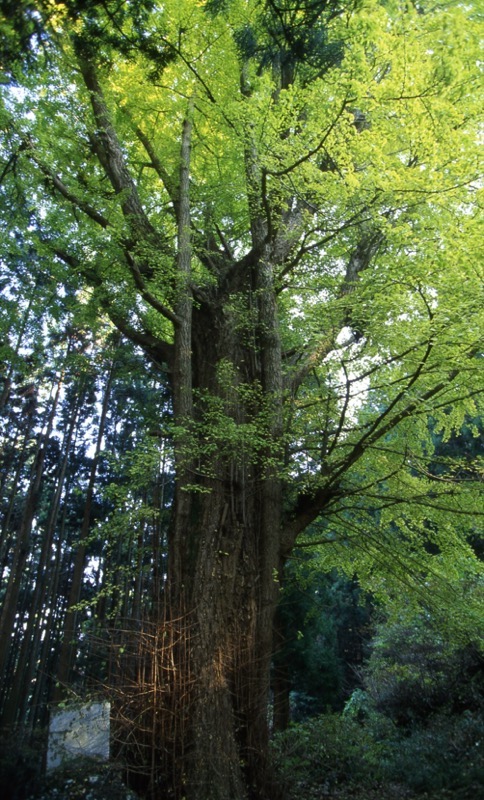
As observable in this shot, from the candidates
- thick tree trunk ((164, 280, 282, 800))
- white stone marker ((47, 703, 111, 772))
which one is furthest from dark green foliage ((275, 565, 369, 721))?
white stone marker ((47, 703, 111, 772))

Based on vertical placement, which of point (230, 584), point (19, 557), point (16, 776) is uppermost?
point (19, 557)

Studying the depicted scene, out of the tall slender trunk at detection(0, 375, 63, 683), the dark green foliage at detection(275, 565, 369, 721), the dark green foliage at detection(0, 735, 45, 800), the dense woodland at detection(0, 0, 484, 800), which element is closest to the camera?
the dark green foliage at detection(0, 735, 45, 800)

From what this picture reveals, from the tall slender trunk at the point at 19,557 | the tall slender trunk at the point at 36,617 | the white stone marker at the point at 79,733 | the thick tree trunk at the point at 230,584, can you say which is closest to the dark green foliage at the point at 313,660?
the tall slender trunk at the point at 19,557

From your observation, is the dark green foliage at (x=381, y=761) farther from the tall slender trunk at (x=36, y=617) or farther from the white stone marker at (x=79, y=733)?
the tall slender trunk at (x=36, y=617)

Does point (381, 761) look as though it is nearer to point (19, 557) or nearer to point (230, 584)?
point (230, 584)

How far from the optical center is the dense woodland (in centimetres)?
470

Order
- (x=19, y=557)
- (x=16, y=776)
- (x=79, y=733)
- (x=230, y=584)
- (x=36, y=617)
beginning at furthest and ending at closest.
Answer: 1. (x=36, y=617)
2. (x=19, y=557)
3. (x=230, y=584)
4. (x=79, y=733)
5. (x=16, y=776)

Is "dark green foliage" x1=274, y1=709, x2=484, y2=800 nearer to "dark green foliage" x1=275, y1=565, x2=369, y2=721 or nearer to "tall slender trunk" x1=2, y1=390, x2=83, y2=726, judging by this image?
"dark green foliage" x1=275, y1=565, x2=369, y2=721

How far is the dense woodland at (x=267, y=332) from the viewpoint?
4703mm

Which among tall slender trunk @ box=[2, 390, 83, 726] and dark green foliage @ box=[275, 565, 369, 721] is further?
tall slender trunk @ box=[2, 390, 83, 726]

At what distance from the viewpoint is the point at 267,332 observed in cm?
721

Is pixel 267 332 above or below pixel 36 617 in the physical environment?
above

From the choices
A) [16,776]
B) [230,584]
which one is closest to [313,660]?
[230,584]

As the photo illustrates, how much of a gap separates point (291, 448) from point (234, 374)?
48.9 inches
